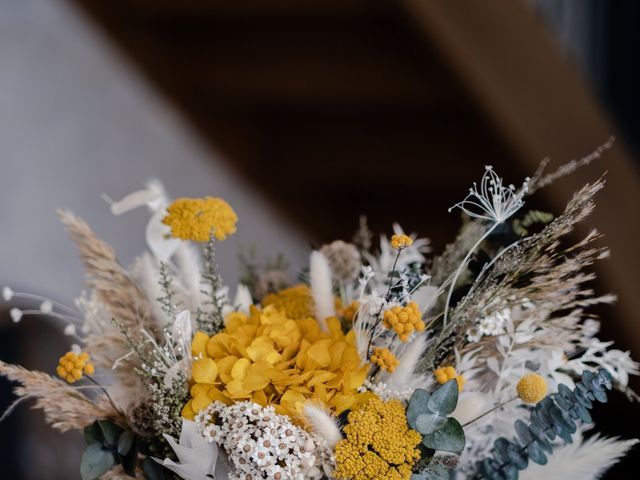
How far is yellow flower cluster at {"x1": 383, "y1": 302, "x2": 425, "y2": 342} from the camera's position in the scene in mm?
681

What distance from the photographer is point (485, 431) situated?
84cm

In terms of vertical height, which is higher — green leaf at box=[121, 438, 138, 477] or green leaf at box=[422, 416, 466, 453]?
green leaf at box=[121, 438, 138, 477]

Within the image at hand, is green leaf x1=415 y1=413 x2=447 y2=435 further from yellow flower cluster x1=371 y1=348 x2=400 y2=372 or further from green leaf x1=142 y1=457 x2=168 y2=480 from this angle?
green leaf x1=142 y1=457 x2=168 y2=480

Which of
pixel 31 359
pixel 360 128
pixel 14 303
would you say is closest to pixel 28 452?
pixel 31 359

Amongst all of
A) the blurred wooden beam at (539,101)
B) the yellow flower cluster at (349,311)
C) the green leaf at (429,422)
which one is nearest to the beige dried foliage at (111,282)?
the yellow flower cluster at (349,311)

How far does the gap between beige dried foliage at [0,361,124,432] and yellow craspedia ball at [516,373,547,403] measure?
355 millimetres

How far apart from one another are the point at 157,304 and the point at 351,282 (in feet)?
0.68

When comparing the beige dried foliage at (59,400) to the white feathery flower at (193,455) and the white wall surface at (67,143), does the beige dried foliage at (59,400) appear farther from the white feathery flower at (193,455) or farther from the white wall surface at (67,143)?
the white wall surface at (67,143)

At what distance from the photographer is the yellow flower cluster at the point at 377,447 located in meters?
0.66

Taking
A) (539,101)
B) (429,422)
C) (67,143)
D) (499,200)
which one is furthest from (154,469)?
(67,143)

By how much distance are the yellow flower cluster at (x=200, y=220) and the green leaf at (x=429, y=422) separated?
0.79 feet

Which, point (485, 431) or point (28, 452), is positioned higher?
point (28, 452)

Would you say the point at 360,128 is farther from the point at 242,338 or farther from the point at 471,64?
the point at 242,338

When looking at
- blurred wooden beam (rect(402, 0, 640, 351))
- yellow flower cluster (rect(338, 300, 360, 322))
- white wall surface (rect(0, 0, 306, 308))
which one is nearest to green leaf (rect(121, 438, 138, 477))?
yellow flower cluster (rect(338, 300, 360, 322))
